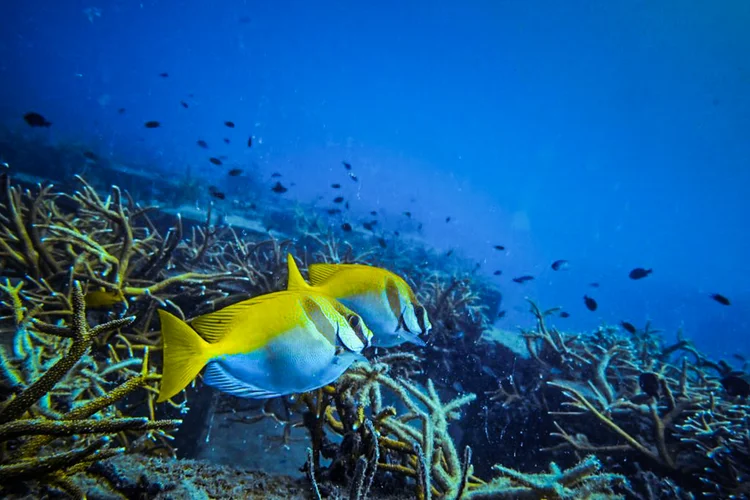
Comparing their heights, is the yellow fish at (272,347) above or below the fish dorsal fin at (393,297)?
below

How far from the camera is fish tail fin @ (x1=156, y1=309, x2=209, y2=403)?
119 centimetres

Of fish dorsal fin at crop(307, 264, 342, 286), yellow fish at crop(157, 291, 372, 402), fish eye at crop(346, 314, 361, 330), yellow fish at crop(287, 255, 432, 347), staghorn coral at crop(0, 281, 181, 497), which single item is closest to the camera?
staghorn coral at crop(0, 281, 181, 497)

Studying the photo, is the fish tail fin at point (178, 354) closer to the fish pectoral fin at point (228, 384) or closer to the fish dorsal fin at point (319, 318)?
the fish pectoral fin at point (228, 384)

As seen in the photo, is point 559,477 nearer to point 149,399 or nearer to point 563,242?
point 149,399

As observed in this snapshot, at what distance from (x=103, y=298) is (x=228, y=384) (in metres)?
2.44

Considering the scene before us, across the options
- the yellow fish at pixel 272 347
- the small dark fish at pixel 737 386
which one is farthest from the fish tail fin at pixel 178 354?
the small dark fish at pixel 737 386

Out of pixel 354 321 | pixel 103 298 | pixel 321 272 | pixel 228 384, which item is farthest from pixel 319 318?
pixel 103 298

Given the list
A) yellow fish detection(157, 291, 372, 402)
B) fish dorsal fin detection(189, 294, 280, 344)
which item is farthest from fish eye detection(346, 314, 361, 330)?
fish dorsal fin detection(189, 294, 280, 344)

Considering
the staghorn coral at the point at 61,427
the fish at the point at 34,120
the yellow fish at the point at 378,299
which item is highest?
the fish at the point at 34,120

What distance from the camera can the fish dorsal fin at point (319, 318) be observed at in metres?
1.36

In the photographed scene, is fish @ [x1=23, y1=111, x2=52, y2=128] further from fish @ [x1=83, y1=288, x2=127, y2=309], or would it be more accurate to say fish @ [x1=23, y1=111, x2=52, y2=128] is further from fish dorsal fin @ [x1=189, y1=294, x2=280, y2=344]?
fish dorsal fin @ [x1=189, y1=294, x2=280, y2=344]

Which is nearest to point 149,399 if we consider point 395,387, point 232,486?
point 232,486

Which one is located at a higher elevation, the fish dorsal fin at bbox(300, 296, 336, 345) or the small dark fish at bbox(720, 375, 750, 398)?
the small dark fish at bbox(720, 375, 750, 398)

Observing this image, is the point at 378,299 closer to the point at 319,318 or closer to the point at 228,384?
the point at 319,318
